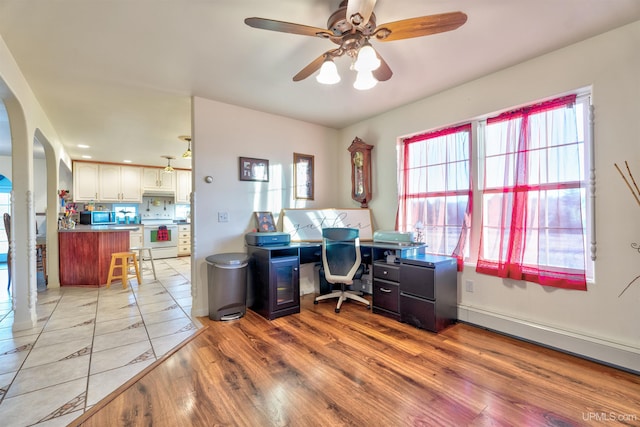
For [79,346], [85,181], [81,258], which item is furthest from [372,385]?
[85,181]

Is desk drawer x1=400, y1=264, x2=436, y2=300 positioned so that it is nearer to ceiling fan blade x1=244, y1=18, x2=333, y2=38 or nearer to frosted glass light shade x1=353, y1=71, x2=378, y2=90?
frosted glass light shade x1=353, y1=71, x2=378, y2=90

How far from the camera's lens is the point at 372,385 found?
1891 millimetres

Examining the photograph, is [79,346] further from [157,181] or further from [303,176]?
[157,181]

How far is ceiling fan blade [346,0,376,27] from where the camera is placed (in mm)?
1416

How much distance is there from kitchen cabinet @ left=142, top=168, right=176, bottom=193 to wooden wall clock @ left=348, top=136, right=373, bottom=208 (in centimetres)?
590

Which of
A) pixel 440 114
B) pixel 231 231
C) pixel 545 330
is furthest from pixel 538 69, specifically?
pixel 231 231

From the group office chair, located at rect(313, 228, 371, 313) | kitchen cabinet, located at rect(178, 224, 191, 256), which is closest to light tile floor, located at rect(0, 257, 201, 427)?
office chair, located at rect(313, 228, 371, 313)

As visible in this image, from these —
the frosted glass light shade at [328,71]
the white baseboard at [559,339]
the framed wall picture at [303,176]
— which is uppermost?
the frosted glass light shade at [328,71]

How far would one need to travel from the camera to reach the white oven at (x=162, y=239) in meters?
7.05

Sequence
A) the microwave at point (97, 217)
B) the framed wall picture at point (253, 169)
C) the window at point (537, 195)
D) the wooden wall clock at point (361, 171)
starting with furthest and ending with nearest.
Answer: the microwave at point (97, 217), the wooden wall clock at point (361, 171), the framed wall picture at point (253, 169), the window at point (537, 195)

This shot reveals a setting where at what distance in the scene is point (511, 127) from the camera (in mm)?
2705

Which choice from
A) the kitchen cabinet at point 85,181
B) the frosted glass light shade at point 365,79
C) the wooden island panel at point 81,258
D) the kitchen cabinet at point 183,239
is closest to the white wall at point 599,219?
the frosted glass light shade at point 365,79

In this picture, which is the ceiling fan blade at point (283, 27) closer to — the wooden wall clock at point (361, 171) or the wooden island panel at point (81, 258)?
the wooden wall clock at point (361, 171)

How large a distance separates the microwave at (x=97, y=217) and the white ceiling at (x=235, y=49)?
2898 millimetres
